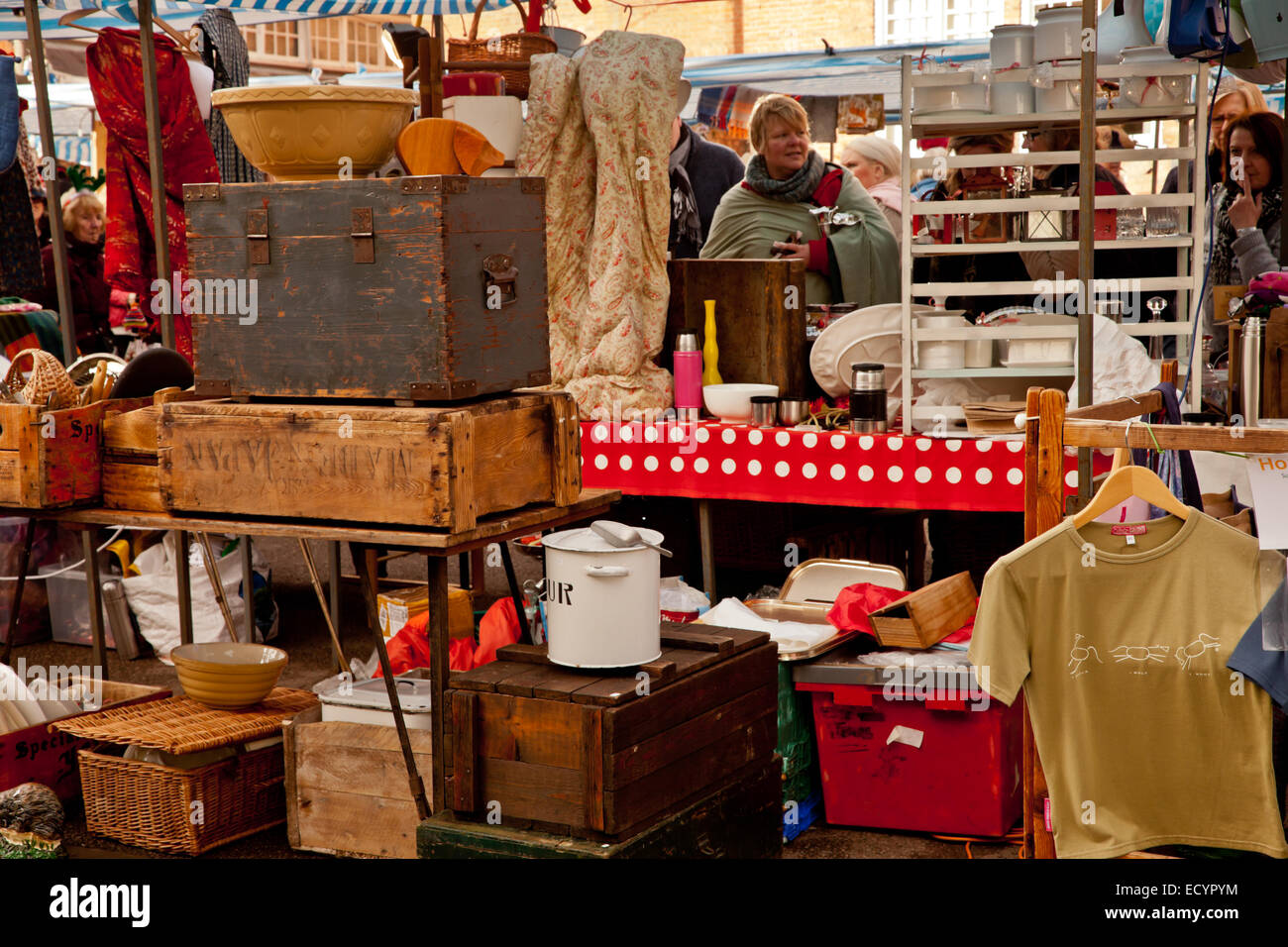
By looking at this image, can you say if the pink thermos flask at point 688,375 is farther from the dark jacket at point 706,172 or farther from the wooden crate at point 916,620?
the dark jacket at point 706,172

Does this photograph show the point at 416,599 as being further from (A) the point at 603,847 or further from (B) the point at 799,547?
(A) the point at 603,847

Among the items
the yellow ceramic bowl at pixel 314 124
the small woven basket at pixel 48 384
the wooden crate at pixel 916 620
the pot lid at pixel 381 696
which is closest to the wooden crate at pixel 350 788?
the pot lid at pixel 381 696

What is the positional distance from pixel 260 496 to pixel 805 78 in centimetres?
850

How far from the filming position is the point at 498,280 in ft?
10.4

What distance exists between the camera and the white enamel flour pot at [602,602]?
10.1 ft

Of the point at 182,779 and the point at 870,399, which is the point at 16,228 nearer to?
the point at 182,779

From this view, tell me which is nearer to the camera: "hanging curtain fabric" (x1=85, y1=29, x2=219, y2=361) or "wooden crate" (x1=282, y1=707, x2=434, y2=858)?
"wooden crate" (x1=282, y1=707, x2=434, y2=858)

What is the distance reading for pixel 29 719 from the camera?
393 centimetres

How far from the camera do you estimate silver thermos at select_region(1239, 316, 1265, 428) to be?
127 inches

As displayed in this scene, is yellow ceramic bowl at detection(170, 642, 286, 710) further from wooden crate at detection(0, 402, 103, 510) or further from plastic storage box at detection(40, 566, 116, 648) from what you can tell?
plastic storage box at detection(40, 566, 116, 648)

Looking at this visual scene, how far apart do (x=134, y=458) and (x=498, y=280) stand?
1086 millimetres

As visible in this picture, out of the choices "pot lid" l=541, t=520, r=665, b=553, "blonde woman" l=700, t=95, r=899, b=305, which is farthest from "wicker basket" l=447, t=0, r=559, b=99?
"pot lid" l=541, t=520, r=665, b=553

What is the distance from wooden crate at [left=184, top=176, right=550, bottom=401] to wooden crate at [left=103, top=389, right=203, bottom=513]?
31 centimetres

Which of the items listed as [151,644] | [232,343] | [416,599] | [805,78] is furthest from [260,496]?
[805,78]
